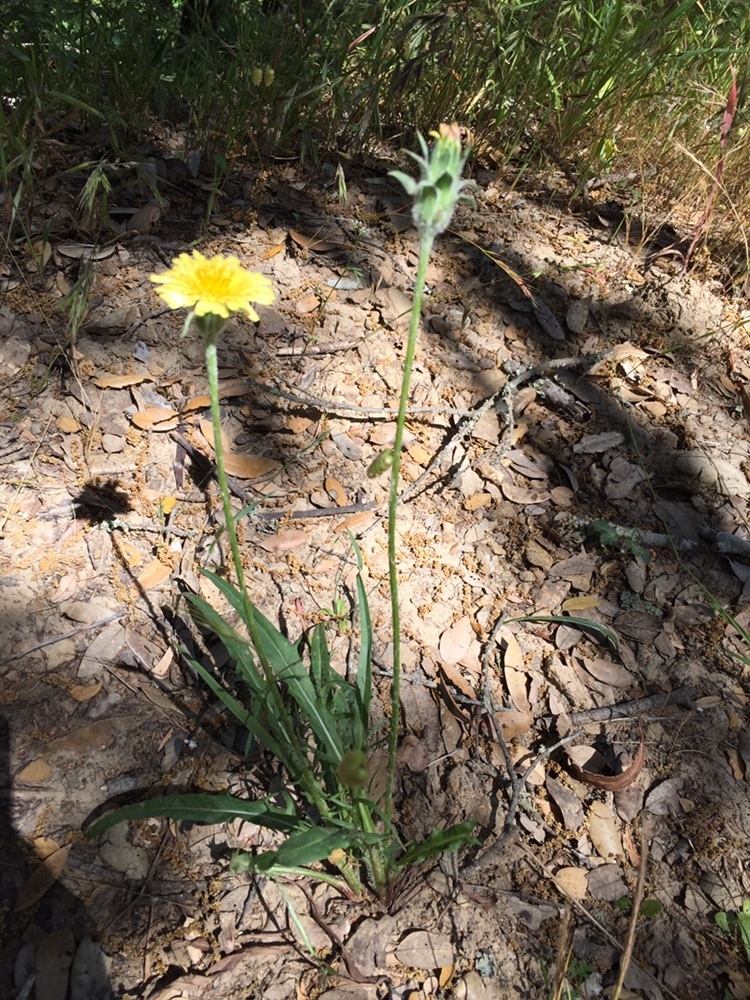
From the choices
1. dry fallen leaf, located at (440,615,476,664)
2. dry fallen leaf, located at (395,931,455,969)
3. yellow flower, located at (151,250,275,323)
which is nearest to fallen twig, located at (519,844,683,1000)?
dry fallen leaf, located at (395,931,455,969)

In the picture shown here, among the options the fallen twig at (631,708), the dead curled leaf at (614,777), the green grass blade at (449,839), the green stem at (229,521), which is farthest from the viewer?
the fallen twig at (631,708)

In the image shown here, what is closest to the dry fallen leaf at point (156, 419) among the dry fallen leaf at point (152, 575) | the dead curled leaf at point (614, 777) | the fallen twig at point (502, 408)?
the dry fallen leaf at point (152, 575)

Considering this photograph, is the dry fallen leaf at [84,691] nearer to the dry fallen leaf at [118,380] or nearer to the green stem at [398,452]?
the green stem at [398,452]

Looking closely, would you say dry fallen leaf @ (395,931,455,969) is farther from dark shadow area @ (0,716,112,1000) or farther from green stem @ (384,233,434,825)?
dark shadow area @ (0,716,112,1000)

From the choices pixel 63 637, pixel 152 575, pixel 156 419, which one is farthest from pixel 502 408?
pixel 63 637

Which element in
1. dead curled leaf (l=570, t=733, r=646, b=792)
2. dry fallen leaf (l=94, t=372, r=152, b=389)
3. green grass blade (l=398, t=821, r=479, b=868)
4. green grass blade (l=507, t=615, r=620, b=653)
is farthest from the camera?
dry fallen leaf (l=94, t=372, r=152, b=389)
